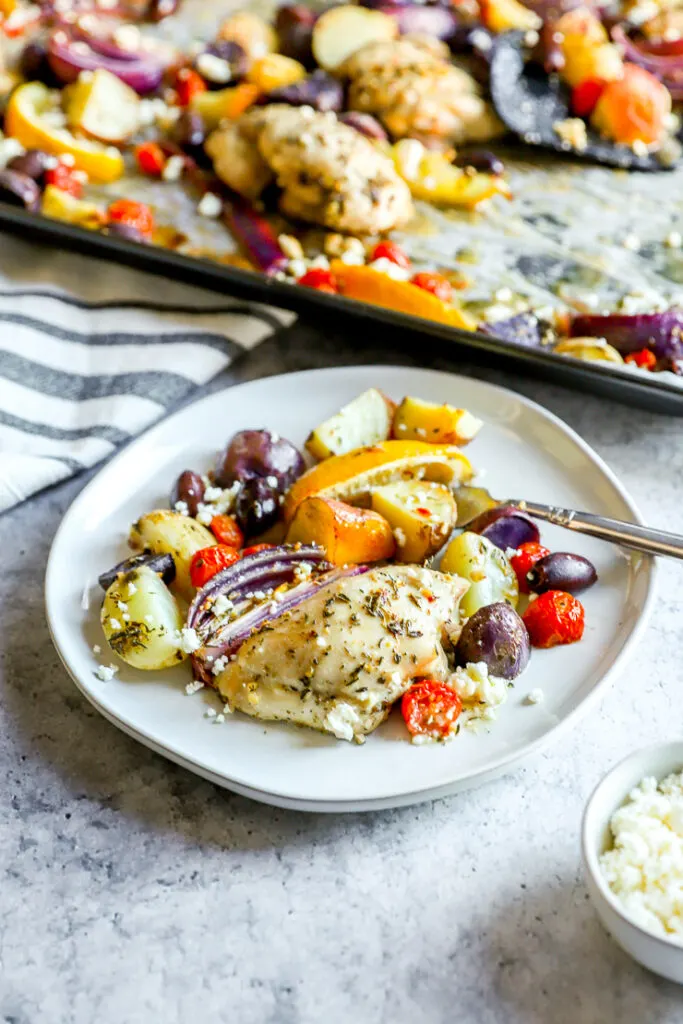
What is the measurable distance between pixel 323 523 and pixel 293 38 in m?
1.95

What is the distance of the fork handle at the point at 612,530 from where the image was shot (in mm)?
1679

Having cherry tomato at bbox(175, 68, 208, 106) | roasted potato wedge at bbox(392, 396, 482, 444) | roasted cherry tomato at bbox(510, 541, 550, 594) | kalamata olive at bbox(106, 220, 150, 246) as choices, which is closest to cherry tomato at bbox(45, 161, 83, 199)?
kalamata olive at bbox(106, 220, 150, 246)

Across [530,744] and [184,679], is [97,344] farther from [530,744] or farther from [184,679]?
[530,744]

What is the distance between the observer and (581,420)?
2.19 m

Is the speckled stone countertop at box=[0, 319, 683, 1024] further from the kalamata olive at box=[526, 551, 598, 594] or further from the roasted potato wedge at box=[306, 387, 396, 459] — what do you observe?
the roasted potato wedge at box=[306, 387, 396, 459]

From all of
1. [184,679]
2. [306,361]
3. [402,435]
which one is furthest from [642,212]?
[184,679]

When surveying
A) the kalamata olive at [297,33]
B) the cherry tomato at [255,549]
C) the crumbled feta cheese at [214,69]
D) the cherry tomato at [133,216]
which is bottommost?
the cherry tomato at [255,549]

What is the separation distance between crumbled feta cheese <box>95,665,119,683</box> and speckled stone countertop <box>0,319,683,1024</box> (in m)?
0.12

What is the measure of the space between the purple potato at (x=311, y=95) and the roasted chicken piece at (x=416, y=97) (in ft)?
0.19

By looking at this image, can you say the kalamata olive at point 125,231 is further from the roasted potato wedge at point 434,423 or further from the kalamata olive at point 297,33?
the kalamata olive at point 297,33

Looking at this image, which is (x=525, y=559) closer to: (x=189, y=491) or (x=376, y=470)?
(x=376, y=470)

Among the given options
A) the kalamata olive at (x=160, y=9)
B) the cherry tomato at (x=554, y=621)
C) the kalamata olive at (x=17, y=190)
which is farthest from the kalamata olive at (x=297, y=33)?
the cherry tomato at (x=554, y=621)

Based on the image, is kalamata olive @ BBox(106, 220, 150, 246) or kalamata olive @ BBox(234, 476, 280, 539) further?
kalamata olive @ BBox(106, 220, 150, 246)

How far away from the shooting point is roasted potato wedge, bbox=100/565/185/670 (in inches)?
60.5
